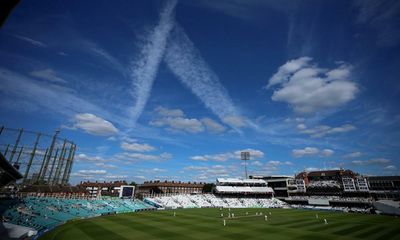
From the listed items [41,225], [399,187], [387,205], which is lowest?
[41,225]

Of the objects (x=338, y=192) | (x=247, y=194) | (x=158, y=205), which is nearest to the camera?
(x=158, y=205)

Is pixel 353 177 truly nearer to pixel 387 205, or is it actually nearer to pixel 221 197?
pixel 387 205

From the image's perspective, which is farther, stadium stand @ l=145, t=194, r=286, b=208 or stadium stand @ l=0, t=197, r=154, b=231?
stadium stand @ l=145, t=194, r=286, b=208

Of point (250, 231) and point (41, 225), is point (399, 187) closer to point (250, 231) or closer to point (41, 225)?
point (250, 231)

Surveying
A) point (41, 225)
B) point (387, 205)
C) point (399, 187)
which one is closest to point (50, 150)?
point (41, 225)

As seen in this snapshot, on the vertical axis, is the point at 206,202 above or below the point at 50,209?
above

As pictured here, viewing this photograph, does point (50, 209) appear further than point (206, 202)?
No

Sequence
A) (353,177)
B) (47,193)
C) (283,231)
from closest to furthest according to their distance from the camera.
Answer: (283,231) < (47,193) < (353,177)

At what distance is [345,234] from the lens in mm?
28672

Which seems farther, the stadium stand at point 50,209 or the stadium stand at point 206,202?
the stadium stand at point 206,202

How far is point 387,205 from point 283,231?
155 feet

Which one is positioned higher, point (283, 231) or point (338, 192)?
point (338, 192)

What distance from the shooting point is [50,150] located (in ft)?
233

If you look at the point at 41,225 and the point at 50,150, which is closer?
the point at 41,225
